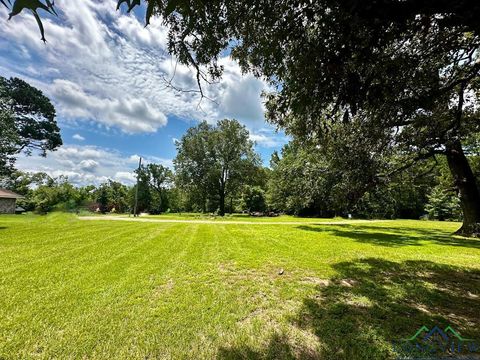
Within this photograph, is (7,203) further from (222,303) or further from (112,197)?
(222,303)

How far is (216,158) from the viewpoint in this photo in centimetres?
3509

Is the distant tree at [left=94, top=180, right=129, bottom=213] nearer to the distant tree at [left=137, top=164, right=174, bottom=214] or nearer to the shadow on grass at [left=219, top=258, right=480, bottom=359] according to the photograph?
the distant tree at [left=137, top=164, right=174, bottom=214]

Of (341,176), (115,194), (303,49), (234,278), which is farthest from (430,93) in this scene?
(115,194)

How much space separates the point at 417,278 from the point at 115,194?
5160 centimetres

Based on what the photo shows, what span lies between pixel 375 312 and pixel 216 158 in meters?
32.4

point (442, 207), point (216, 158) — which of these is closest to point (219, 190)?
point (216, 158)

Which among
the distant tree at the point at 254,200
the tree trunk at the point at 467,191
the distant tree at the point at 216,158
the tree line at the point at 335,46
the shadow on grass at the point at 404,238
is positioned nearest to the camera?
the tree line at the point at 335,46

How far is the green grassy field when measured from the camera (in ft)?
8.82

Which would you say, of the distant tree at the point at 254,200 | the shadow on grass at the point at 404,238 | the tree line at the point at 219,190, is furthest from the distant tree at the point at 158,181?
the shadow on grass at the point at 404,238

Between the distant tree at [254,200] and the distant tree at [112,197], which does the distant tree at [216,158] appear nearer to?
the distant tree at [254,200]

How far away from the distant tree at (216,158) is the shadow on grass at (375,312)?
29.5 meters

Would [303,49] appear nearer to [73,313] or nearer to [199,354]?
[199,354]

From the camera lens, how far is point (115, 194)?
4866 centimetres

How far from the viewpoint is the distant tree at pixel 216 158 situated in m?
34.5
